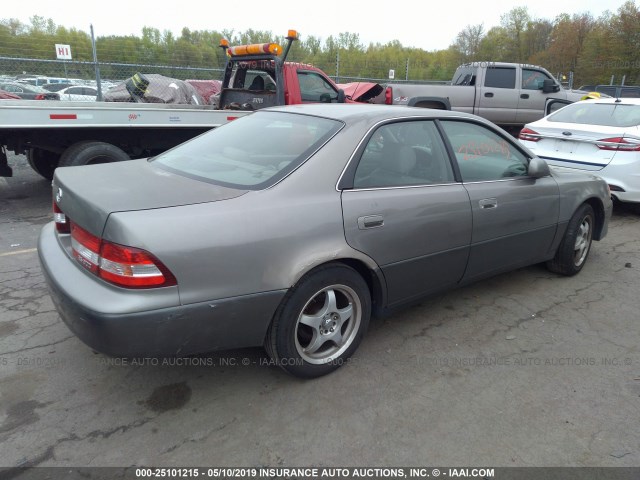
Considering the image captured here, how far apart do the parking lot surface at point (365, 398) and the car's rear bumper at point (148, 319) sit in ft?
1.40

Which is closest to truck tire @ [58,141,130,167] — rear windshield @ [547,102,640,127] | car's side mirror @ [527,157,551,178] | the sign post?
car's side mirror @ [527,157,551,178]

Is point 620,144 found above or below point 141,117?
below

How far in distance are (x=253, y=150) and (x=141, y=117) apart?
3.83 m

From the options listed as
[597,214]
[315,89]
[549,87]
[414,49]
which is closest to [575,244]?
[597,214]

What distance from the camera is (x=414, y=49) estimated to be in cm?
6512

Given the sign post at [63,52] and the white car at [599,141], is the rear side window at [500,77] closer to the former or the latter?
the white car at [599,141]

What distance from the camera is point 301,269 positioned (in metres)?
2.43

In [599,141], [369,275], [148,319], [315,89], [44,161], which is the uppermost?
[315,89]

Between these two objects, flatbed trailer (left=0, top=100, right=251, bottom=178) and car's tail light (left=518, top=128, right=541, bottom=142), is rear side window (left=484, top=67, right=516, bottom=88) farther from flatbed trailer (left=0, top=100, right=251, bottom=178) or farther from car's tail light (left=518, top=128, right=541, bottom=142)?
flatbed trailer (left=0, top=100, right=251, bottom=178)

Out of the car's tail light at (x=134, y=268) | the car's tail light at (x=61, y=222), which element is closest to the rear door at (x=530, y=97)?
the car's tail light at (x=61, y=222)

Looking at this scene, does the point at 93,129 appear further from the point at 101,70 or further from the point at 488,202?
the point at 101,70

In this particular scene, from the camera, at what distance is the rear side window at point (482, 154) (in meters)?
3.36

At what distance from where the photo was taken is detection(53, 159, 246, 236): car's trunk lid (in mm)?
2230

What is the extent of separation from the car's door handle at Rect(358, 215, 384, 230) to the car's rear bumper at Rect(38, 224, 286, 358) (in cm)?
62
